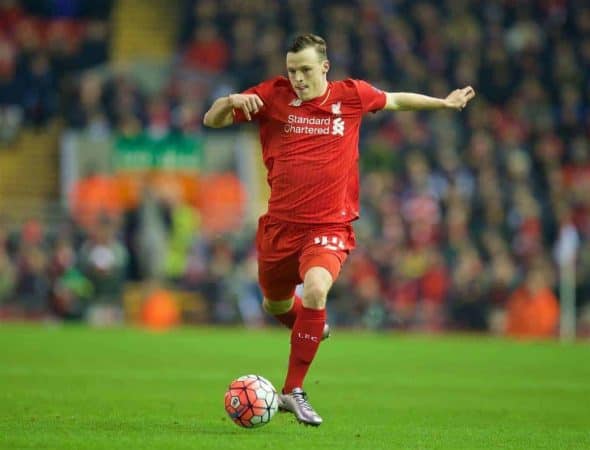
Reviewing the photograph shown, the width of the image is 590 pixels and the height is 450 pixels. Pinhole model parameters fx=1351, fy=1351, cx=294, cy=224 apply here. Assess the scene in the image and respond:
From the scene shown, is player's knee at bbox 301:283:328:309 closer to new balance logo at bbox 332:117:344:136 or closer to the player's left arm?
new balance logo at bbox 332:117:344:136

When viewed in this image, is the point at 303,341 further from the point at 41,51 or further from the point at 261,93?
the point at 41,51

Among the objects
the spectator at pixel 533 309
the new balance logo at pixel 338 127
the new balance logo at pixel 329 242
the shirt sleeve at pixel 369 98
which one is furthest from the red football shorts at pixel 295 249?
the spectator at pixel 533 309

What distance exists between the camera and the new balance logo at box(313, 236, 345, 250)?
963cm

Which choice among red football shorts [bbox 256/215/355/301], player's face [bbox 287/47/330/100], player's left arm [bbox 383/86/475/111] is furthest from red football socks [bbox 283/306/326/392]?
player's left arm [bbox 383/86/475/111]

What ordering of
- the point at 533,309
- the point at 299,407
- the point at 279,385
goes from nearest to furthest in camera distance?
the point at 299,407 → the point at 279,385 → the point at 533,309

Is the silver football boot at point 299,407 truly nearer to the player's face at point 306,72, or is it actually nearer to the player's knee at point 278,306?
the player's knee at point 278,306

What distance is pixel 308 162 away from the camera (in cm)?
973

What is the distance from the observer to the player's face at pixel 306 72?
946cm

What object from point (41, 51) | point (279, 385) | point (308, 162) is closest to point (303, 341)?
point (308, 162)

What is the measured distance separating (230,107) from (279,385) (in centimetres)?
427

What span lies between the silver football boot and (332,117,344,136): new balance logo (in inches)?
75.5

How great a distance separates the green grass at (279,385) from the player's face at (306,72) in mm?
2379

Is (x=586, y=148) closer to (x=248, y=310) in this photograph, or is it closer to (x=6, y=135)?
(x=248, y=310)

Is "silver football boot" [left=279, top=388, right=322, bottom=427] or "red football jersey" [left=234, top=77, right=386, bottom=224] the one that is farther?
"red football jersey" [left=234, top=77, right=386, bottom=224]
